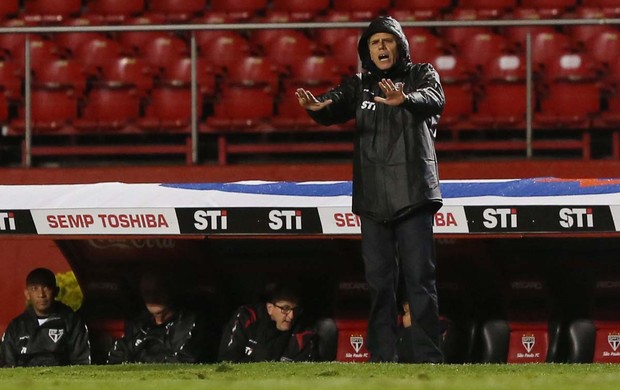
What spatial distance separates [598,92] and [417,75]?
15.9ft

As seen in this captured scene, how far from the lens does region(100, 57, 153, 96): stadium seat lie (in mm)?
12398

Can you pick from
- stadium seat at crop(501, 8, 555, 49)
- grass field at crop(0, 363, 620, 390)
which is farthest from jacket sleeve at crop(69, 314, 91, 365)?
stadium seat at crop(501, 8, 555, 49)

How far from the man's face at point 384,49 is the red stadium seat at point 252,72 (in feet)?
16.2

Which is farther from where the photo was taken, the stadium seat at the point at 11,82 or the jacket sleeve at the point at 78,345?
the stadium seat at the point at 11,82

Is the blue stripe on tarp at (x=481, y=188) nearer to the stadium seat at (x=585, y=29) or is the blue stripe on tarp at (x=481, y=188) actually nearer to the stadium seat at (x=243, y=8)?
the stadium seat at (x=585, y=29)

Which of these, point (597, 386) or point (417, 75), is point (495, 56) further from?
point (597, 386)

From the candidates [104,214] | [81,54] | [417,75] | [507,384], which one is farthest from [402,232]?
[81,54]

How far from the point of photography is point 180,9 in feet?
44.6

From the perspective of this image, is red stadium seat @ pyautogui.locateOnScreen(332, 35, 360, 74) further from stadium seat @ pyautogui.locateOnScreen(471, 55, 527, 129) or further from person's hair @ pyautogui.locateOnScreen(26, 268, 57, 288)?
person's hair @ pyautogui.locateOnScreen(26, 268, 57, 288)

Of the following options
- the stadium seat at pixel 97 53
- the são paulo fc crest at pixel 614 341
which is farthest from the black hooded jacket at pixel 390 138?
the stadium seat at pixel 97 53

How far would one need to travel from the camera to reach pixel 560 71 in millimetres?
12023

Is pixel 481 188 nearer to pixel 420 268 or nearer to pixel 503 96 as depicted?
pixel 420 268

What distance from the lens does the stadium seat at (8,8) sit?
13.9 m

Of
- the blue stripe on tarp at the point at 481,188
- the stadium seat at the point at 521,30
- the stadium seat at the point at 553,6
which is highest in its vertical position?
the stadium seat at the point at 553,6
